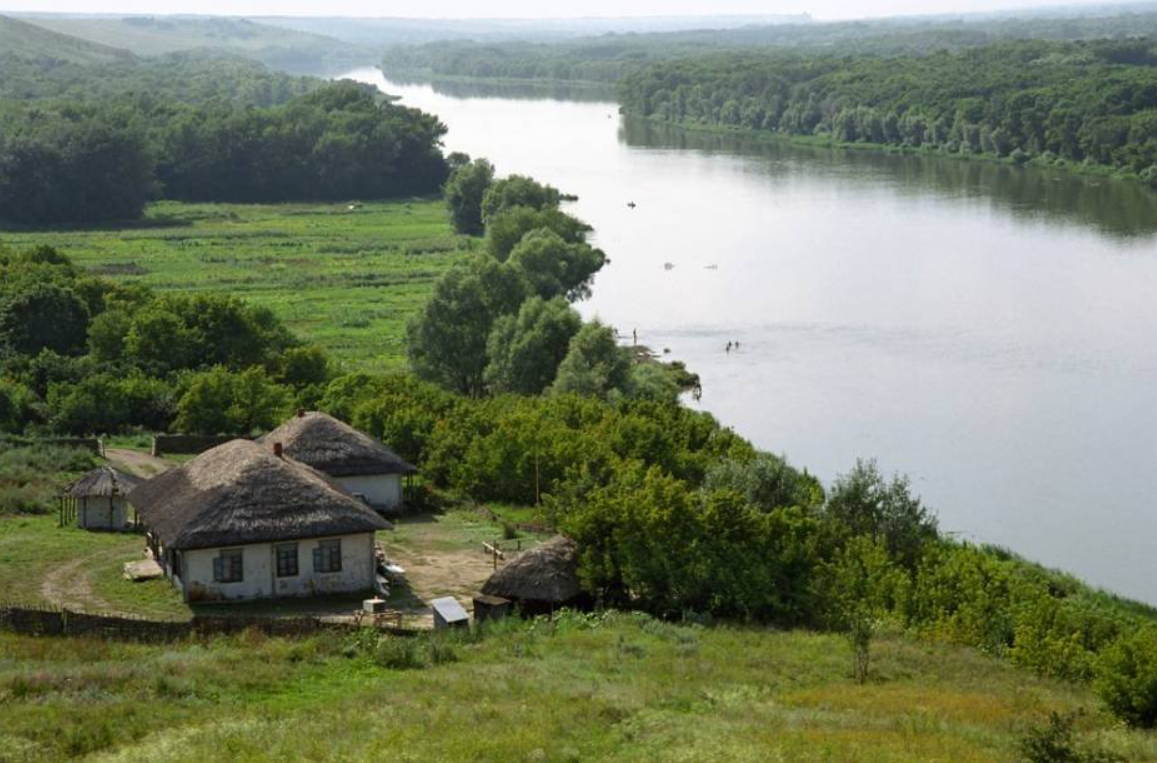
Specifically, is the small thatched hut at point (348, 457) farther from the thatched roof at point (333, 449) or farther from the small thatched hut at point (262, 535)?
the small thatched hut at point (262, 535)

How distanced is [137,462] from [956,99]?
113122 millimetres

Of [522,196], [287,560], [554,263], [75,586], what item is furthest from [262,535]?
[522,196]

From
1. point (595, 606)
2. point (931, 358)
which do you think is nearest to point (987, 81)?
Answer: point (931, 358)

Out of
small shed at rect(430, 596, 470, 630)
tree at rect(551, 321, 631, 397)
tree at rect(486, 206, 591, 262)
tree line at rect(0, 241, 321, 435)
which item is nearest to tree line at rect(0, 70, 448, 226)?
tree at rect(486, 206, 591, 262)

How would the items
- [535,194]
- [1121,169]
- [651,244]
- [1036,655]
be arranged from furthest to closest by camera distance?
[1121,169] → [651,244] → [535,194] → [1036,655]

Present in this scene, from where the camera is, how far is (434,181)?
4943 inches

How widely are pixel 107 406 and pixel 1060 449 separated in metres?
29.1

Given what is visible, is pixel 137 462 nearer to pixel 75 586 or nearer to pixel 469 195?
pixel 75 586

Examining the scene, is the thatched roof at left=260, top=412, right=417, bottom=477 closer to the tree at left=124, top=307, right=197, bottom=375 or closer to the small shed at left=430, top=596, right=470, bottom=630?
the small shed at left=430, top=596, right=470, bottom=630

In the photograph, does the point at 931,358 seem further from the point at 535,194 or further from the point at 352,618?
the point at 352,618

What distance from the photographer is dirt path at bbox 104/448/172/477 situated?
41406mm

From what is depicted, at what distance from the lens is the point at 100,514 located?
36.5 m

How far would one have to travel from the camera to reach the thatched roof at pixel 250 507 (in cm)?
3114

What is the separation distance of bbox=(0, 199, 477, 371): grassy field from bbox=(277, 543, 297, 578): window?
99.1 ft
